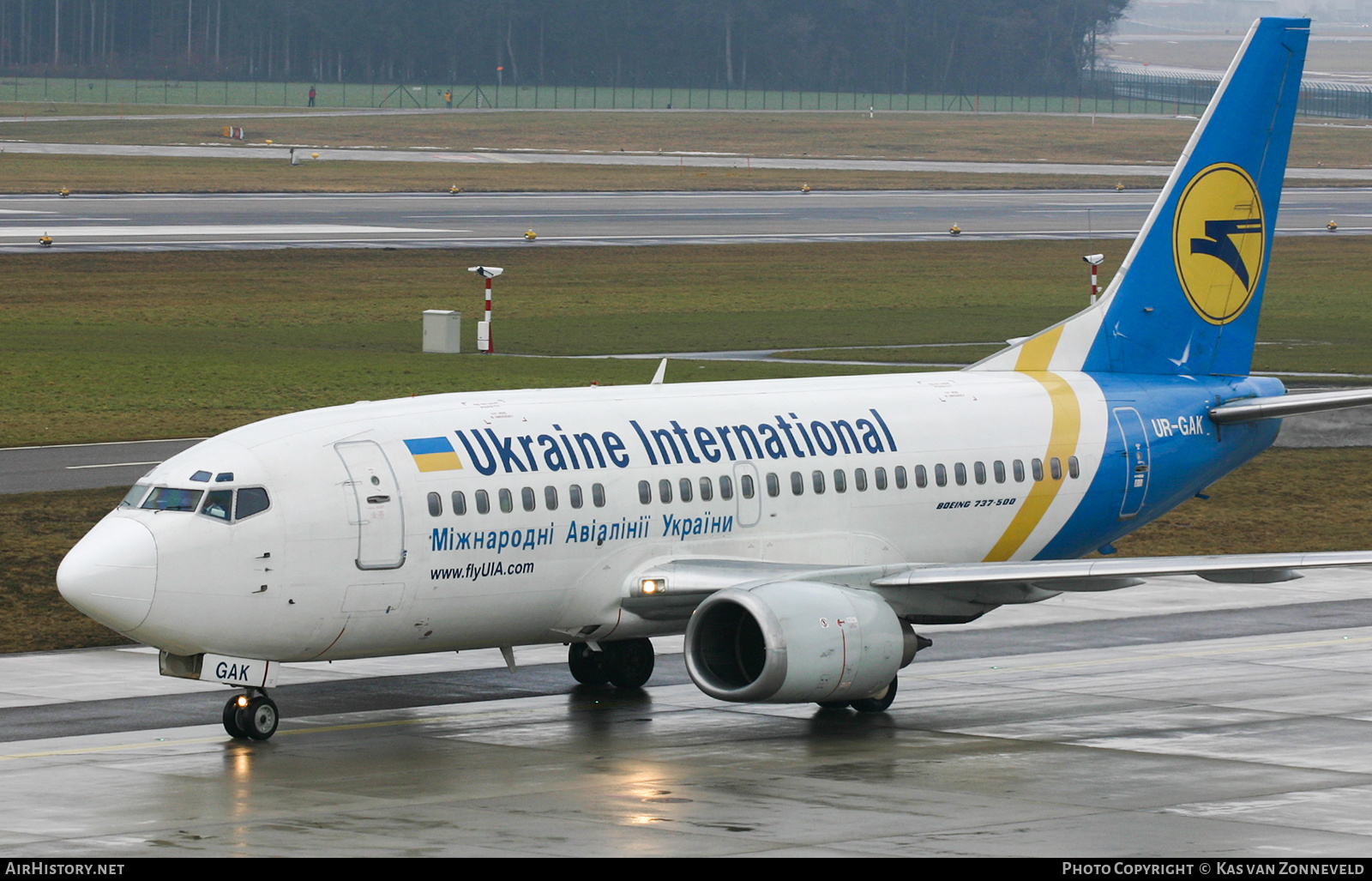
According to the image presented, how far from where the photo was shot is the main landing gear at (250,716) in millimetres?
24734

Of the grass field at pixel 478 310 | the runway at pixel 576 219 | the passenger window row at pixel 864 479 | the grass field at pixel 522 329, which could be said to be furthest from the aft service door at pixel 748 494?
the runway at pixel 576 219

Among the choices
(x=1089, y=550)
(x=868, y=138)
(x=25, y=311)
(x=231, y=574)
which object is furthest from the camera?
(x=868, y=138)

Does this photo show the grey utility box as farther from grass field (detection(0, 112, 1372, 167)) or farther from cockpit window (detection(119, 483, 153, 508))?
grass field (detection(0, 112, 1372, 167))

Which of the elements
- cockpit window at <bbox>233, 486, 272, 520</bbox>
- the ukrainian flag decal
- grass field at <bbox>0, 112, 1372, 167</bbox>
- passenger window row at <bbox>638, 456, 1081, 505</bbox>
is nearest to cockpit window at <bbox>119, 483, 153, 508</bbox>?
cockpit window at <bbox>233, 486, 272, 520</bbox>

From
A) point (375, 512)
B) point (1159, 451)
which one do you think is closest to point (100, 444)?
point (375, 512)

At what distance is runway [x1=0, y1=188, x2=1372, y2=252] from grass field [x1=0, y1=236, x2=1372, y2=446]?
15.5ft

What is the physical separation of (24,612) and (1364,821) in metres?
21.0

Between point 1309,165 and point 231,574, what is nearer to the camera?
point 231,574

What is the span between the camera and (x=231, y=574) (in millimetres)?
23625

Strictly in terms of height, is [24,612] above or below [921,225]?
below

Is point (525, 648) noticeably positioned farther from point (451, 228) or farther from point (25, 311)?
point (451, 228)

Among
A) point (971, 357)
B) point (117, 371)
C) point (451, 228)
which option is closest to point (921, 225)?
point (451, 228)

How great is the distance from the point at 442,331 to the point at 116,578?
37.3 metres

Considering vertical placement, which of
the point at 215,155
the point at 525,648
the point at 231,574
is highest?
the point at 215,155
